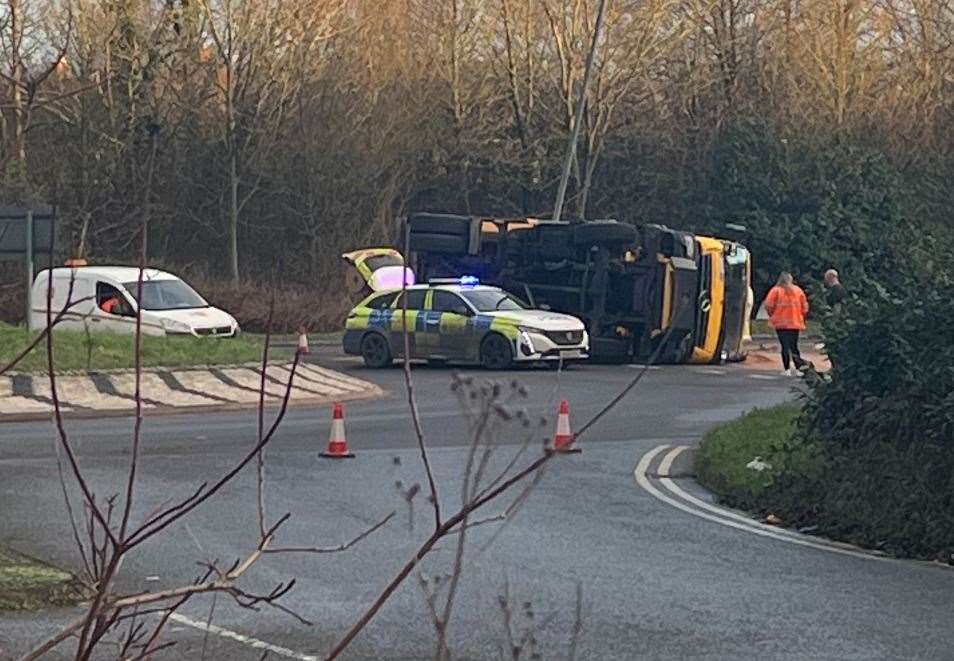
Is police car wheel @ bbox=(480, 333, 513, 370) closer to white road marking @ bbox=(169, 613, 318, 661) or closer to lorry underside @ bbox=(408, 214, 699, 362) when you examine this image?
lorry underside @ bbox=(408, 214, 699, 362)

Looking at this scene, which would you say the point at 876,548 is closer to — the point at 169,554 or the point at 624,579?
the point at 624,579

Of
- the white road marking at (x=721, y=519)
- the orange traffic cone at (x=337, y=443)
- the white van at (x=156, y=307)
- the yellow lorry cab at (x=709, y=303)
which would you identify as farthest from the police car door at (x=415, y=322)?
the white road marking at (x=721, y=519)

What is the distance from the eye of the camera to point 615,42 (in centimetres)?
4466

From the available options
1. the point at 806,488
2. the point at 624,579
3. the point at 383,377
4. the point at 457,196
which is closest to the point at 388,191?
the point at 457,196

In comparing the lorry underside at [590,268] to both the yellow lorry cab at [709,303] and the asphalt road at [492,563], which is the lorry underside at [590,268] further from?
the asphalt road at [492,563]

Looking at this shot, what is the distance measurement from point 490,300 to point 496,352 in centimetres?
123

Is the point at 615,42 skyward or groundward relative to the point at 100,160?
skyward

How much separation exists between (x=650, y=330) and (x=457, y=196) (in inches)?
647

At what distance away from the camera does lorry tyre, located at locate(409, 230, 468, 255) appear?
32750mm

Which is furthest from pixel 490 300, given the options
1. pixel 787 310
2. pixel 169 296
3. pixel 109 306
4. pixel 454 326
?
pixel 109 306

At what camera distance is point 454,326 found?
28875mm

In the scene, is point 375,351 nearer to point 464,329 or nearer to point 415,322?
point 415,322

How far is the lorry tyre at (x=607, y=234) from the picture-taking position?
100 feet

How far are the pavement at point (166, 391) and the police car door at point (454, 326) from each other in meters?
3.56
